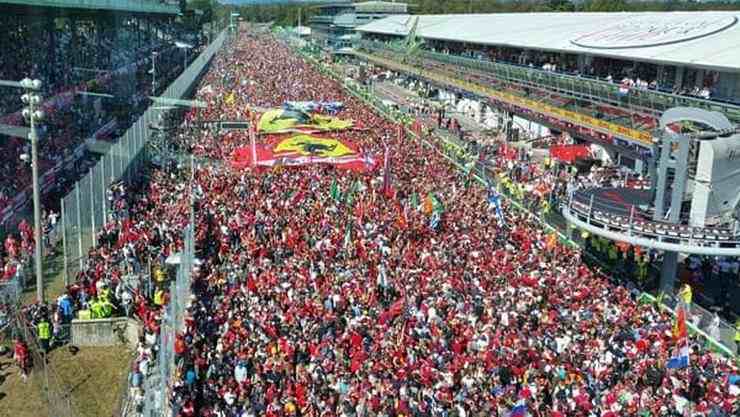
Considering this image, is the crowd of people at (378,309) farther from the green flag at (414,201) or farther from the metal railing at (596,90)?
the metal railing at (596,90)

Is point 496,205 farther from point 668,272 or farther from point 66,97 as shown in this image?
point 66,97

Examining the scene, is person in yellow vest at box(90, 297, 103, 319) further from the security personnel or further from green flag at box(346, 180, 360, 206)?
green flag at box(346, 180, 360, 206)

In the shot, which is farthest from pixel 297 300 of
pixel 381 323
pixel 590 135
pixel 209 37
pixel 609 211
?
pixel 209 37

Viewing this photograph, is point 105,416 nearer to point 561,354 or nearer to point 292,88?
point 561,354

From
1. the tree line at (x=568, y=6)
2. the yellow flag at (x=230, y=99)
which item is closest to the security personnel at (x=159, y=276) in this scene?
the yellow flag at (x=230, y=99)

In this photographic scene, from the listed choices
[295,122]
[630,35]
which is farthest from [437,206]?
[630,35]
